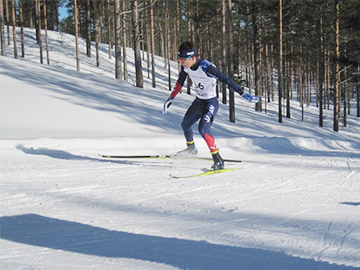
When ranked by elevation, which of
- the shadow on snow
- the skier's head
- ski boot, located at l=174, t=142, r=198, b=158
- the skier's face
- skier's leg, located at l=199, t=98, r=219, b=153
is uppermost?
the skier's head

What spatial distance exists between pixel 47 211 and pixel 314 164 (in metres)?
5.39

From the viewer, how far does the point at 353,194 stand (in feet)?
14.1

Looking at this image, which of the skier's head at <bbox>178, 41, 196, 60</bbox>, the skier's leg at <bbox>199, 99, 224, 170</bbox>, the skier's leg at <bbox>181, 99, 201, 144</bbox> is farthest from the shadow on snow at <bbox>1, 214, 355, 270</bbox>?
the skier's leg at <bbox>181, 99, 201, 144</bbox>

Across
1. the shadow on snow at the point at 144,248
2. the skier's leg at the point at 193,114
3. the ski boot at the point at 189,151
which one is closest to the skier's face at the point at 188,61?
the skier's leg at the point at 193,114

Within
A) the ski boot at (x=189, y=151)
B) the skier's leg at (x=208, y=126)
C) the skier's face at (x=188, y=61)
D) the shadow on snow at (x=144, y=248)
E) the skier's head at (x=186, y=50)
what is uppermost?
the skier's head at (x=186, y=50)

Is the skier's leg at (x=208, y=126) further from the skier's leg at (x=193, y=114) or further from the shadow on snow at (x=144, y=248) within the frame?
the shadow on snow at (x=144, y=248)

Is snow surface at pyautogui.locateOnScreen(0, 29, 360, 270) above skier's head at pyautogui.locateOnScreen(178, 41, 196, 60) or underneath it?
underneath

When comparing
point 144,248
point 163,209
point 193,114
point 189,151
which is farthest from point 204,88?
point 144,248

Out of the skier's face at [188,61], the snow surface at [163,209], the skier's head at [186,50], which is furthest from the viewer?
the skier's face at [188,61]

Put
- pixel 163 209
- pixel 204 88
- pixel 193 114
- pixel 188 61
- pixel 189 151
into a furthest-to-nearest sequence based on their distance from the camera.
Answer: pixel 189 151 → pixel 193 114 → pixel 204 88 → pixel 188 61 → pixel 163 209

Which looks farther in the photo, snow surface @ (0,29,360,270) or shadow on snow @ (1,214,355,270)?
snow surface @ (0,29,360,270)

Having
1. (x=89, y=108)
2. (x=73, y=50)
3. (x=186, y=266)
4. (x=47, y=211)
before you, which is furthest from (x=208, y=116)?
(x=73, y=50)

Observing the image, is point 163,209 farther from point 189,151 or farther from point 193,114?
point 189,151

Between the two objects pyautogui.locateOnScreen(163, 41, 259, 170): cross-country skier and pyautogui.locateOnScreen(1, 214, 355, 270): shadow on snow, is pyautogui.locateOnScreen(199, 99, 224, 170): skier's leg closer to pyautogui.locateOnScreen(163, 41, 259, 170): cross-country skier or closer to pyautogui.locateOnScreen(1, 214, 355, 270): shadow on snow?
pyautogui.locateOnScreen(163, 41, 259, 170): cross-country skier
